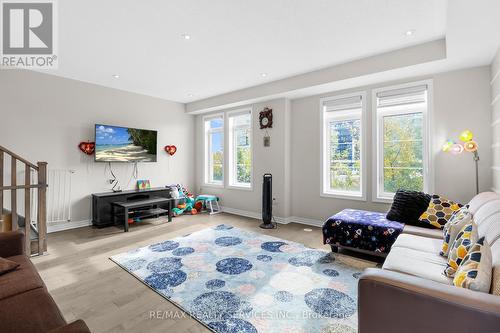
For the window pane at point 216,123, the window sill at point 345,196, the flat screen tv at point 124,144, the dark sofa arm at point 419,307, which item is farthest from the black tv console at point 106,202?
the dark sofa arm at point 419,307

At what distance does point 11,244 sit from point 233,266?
196 centimetres

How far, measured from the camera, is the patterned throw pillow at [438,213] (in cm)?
273

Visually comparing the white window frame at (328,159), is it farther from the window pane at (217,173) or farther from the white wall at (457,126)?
the window pane at (217,173)

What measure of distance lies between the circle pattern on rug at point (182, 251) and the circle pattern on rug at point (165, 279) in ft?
1.65

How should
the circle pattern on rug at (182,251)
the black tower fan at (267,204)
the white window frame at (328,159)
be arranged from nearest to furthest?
the circle pattern on rug at (182,251), the white window frame at (328,159), the black tower fan at (267,204)

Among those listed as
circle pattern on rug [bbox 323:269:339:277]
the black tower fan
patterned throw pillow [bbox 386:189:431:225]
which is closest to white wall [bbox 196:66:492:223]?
the black tower fan

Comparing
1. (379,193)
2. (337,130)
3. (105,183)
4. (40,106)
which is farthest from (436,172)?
(40,106)

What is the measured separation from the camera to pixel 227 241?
3.57 m

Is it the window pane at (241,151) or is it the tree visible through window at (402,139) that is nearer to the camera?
the tree visible through window at (402,139)

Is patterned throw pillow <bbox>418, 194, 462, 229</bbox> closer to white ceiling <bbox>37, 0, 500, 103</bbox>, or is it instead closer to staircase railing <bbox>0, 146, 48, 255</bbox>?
white ceiling <bbox>37, 0, 500, 103</bbox>

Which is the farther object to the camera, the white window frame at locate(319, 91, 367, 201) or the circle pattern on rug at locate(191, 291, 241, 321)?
the white window frame at locate(319, 91, 367, 201)

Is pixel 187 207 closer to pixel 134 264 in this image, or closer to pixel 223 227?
pixel 223 227

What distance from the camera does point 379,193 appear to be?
383 centimetres

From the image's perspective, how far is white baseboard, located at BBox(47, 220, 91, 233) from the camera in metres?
4.08
